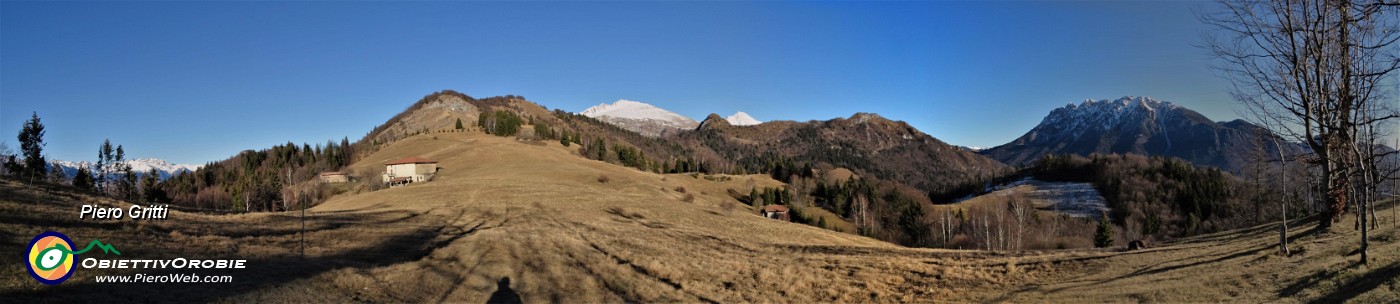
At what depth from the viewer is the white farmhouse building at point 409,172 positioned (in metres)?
104

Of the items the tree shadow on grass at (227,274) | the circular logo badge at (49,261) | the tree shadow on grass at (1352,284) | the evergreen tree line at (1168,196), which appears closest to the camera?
the tree shadow on grass at (1352,284)

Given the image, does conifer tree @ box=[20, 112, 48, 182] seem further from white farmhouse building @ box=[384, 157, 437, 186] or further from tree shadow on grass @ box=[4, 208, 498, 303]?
tree shadow on grass @ box=[4, 208, 498, 303]

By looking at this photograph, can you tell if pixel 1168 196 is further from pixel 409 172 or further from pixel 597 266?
pixel 409 172

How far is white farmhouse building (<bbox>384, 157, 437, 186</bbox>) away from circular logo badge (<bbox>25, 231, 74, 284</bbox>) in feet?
296

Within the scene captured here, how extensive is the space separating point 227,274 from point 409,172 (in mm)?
94589

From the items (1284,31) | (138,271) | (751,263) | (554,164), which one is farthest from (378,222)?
(554,164)

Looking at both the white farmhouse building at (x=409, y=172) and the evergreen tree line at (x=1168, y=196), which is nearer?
the white farmhouse building at (x=409, y=172)

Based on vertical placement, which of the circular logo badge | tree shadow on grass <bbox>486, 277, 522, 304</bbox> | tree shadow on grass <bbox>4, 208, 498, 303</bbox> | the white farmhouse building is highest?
the white farmhouse building

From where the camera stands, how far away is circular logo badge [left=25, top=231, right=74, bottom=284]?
49.7 ft

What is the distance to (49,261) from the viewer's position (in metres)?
15.7

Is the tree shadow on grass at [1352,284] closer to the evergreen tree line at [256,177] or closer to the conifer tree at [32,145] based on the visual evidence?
the evergreen tree line at [256,177]

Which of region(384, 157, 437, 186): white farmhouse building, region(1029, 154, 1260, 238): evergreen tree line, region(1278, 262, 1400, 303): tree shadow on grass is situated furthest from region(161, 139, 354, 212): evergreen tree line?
region(1029, 154, 1260, 238): evergreen tree line

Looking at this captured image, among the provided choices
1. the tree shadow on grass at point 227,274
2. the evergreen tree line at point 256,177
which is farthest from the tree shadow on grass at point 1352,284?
the evergreen tree line at point 256,177

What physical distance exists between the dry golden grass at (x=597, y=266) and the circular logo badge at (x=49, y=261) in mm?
349
